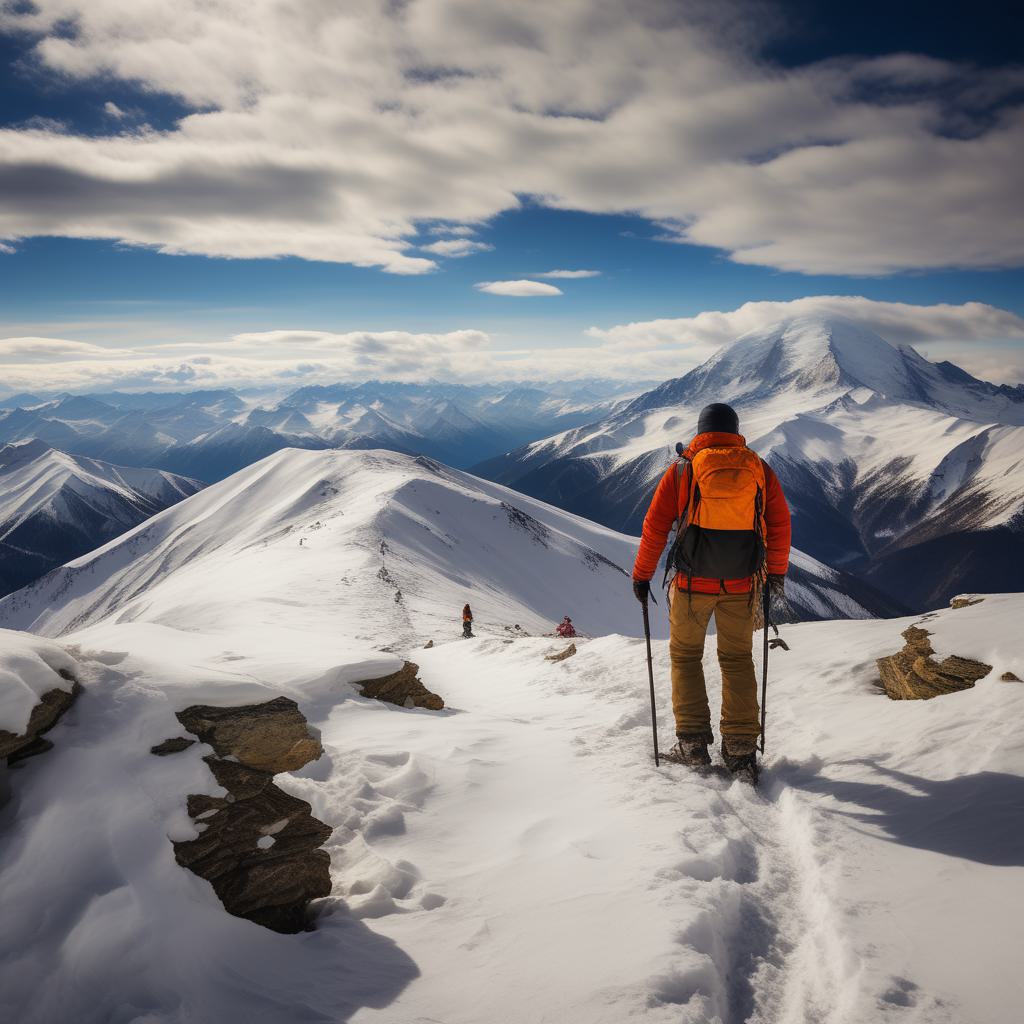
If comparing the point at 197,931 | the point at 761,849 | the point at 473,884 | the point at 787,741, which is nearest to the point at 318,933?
the point at 197,931

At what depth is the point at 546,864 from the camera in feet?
16.8

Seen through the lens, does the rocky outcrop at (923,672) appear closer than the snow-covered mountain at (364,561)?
Yes

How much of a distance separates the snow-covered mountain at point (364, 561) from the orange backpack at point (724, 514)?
79.7ft

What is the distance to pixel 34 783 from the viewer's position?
4.23 meters

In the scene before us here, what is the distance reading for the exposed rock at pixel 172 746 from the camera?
489 centimetres

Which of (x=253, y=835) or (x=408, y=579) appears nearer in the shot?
(x=253, y=835)

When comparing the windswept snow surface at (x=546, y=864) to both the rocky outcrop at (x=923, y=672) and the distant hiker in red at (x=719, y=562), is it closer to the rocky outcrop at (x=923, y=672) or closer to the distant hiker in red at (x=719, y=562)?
the rocky outcrop at (x=923, y=672)

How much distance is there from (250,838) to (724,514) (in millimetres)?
5573

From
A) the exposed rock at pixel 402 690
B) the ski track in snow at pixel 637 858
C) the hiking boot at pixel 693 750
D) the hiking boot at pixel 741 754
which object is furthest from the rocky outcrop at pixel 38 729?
the hiking boot at pixel 741 754

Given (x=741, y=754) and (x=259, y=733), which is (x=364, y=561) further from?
(x=741, y=754)

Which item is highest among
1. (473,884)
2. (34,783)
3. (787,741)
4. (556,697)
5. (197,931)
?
(34,783)

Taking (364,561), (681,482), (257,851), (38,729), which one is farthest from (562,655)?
(364,561)

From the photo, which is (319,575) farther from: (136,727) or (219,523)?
(219,523)

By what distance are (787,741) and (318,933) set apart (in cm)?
629
